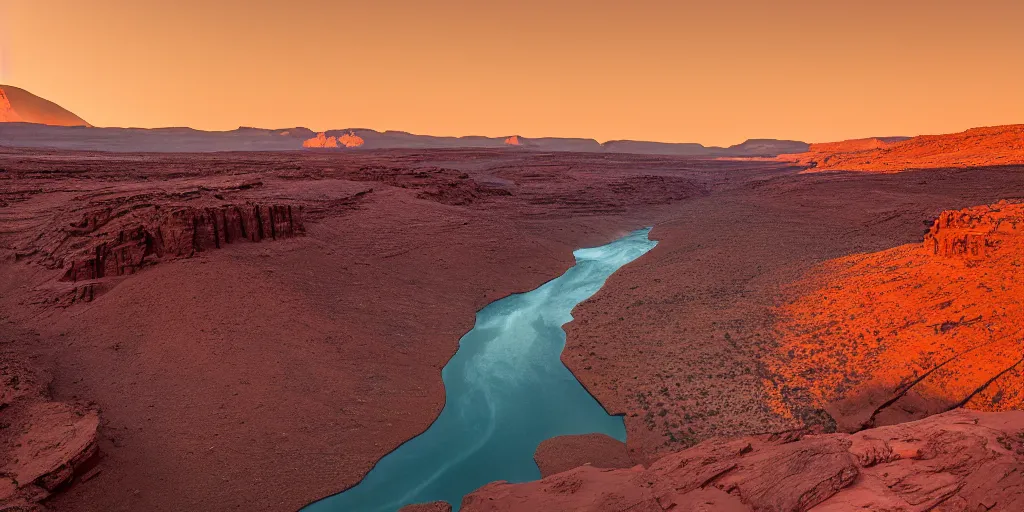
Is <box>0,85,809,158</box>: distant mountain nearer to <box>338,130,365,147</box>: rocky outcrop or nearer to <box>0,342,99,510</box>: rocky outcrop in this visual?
<box>338,130,365,147</box>: rocky outcrop

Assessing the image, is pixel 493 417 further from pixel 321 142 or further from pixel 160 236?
pixel 321 142

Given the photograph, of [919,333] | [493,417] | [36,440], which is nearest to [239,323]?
[36,440]

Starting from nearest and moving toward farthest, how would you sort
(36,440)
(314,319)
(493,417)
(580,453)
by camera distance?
(36,440) → (580,453) → (493,417) → (314,319)

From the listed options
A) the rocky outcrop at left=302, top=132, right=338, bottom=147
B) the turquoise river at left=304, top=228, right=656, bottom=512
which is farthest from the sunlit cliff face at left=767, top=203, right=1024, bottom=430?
the rocky outcrop at left=302, top=132, right=338, bottom=147

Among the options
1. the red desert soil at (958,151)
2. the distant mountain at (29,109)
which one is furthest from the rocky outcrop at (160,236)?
the distant mountain at (29,109)

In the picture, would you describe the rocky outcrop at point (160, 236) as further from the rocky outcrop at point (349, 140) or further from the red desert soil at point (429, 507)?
the rocky outcrop at point (349, 140)

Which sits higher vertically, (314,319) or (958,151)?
(958,151)
